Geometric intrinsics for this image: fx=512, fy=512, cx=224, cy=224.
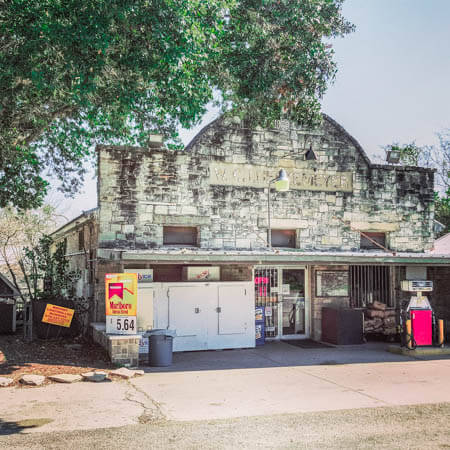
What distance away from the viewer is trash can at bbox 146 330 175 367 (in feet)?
36.6

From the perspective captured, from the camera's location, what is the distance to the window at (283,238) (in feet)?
48.1

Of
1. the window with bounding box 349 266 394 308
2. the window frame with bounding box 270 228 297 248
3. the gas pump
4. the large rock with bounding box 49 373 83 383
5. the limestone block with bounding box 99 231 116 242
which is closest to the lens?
the large rock with bounding box 49 373 83 383

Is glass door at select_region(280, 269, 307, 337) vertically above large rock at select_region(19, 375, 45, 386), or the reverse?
glass door at select_region(280, 269, 307, 337)

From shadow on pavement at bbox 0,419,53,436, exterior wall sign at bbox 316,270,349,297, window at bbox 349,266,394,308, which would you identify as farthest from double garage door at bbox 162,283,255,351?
shadow on pavement at bbox 0,419,53,436

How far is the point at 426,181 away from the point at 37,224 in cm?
2067

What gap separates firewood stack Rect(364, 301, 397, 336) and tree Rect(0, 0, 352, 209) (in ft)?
19.1

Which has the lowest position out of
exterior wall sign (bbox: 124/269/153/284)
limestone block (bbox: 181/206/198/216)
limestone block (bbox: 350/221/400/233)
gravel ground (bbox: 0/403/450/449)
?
gravel ground (bbox: 0/403/450/449)

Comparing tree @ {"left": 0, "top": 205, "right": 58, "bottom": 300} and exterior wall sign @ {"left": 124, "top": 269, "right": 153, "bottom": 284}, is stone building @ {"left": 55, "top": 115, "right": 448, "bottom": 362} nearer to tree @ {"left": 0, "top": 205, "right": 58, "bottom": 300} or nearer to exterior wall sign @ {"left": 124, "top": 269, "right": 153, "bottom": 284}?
exterior wall sign @ {"left": 124, "top": 269, "right": 153, "bottom": 284}

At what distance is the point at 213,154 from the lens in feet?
46.1

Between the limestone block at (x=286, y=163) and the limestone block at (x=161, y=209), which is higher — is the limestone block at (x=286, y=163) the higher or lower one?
the higher one

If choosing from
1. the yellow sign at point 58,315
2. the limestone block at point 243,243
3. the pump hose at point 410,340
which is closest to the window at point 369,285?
the pump hose at point 410,340

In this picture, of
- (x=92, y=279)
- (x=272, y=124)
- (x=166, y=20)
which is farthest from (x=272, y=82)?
(x=92, y=279)

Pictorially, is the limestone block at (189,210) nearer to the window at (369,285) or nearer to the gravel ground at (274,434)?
the window at (369,285)

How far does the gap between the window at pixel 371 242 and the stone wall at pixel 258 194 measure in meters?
0.23
